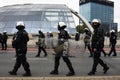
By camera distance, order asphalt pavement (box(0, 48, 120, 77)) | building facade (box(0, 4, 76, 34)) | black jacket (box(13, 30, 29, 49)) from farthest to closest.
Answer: building facade (box(0, 4, 76, 34))
asphalt pavement (box(0, 48, 120, 77))
black jacket (box(13, 30, 29, 49))

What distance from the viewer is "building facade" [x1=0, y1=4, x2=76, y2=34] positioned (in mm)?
59106

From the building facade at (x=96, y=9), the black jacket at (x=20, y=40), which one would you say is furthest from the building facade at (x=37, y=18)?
the building facade at (x=96, y=9)

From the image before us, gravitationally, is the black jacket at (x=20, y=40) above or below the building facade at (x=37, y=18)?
above

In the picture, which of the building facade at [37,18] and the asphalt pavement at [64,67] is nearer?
the asphalt pavement at [64,67]

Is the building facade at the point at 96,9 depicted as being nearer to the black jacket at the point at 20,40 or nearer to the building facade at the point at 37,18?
the building facade at the point at 37,18

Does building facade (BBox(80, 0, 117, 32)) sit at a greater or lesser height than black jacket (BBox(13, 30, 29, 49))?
lesser

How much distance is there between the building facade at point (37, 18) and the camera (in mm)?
59106

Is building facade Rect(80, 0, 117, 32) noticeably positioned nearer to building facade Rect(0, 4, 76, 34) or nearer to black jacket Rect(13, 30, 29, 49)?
building facade Rect(0, 4, 76, 34)

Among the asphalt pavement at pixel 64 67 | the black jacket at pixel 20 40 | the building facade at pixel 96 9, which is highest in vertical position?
the black jacket at pixel 20 40

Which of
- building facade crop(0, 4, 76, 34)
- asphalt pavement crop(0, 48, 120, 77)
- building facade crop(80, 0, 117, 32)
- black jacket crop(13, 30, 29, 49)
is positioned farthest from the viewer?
building facade crop(80, 0, 117, 32)

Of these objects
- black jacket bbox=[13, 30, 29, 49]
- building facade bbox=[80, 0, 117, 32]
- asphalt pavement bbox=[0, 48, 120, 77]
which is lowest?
building facade bbox=[80, 0, 117, 32]

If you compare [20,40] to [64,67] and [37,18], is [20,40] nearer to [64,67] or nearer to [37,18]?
[64,67]

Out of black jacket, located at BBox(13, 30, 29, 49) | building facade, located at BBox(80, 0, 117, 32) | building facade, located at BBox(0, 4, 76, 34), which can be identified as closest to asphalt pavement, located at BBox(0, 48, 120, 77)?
black jacket, located at BBox(13, 30, 29, 49)

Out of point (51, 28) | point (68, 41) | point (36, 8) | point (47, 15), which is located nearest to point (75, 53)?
point (68, 41)
